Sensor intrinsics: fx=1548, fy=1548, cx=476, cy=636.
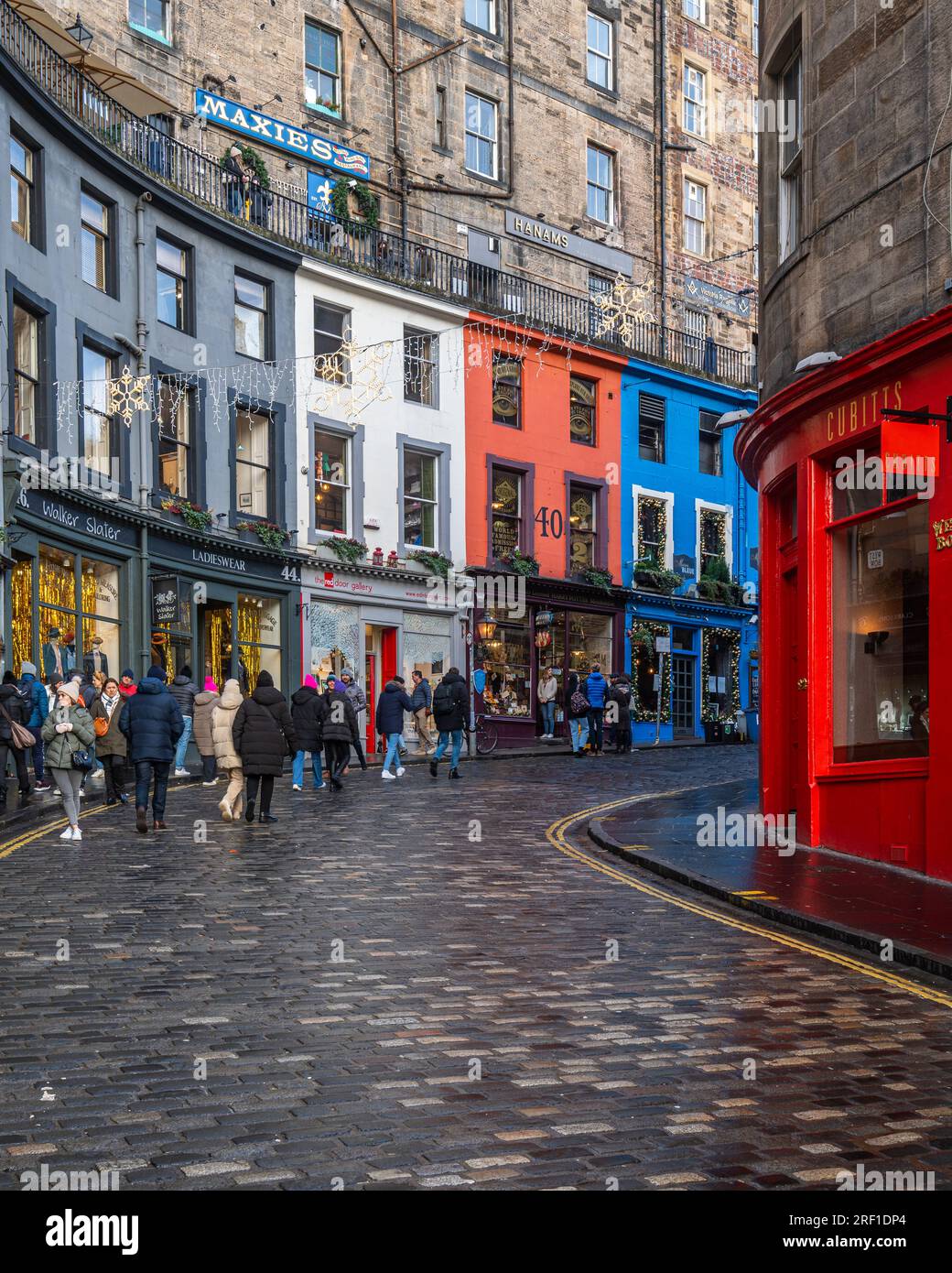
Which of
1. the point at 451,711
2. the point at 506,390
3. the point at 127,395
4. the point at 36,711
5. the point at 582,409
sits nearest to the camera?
the point at 36,711

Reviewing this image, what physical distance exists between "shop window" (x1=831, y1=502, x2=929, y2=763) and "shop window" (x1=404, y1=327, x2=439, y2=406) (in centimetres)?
1963

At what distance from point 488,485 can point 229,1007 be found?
2832 cm

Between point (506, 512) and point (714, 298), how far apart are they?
1222 centimetres

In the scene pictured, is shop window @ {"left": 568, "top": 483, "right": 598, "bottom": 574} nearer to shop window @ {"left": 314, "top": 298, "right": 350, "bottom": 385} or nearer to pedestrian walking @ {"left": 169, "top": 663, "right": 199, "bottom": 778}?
shop window @ {"left": 314, "top": 298, "right": 350, "bottom": 385}

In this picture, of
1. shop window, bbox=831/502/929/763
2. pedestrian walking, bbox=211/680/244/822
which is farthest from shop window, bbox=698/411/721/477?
shop window, bbox=831/502/929/763

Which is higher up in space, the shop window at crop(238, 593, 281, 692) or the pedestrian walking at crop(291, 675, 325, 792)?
the shop window at crop(238, 593, 281, 692)

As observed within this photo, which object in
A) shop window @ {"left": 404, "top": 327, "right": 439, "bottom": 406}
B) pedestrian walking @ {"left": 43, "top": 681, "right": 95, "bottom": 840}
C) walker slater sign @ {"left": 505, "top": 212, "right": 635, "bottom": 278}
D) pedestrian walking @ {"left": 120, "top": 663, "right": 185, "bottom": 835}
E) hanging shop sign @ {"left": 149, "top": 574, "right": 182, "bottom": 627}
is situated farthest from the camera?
walker slater sign @ {"left": 505, "top": 212, "right": 635, "bottom": 278}

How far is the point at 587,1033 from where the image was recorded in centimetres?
727

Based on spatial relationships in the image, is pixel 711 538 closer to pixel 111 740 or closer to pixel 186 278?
pixel 186 278

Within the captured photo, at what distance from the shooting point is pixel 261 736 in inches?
671

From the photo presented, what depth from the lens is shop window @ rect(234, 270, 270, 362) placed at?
3045cm

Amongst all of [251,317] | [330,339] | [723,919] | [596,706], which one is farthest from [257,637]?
[723,919]

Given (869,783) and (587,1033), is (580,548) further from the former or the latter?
(587,1033)

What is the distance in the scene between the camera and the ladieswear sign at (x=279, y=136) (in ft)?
101
